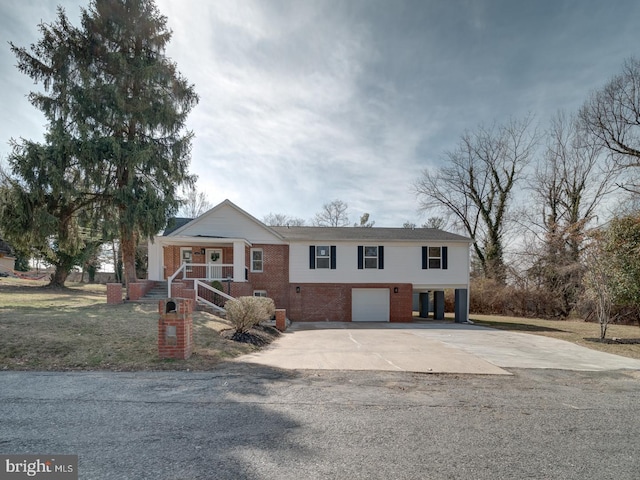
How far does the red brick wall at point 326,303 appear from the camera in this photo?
19250mm

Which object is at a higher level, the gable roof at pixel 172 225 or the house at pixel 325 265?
the gable roof at pixel 172 225

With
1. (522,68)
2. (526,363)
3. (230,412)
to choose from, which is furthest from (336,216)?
(230,412)

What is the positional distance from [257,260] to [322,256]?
3.71 metres

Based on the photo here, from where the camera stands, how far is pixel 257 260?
19672 millimetres

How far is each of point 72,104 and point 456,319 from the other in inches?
912

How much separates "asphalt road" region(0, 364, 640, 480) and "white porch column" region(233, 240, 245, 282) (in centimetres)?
1109

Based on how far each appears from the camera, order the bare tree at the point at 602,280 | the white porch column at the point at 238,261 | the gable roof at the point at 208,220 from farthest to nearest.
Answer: the gable roof at the point at 208,220 < the white porch column at the point at 238,261 < the bare tree at the point at 602,280

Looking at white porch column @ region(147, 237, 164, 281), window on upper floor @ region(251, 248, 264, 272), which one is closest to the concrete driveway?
window on upper floor @ region(251, 248, 264, 272)

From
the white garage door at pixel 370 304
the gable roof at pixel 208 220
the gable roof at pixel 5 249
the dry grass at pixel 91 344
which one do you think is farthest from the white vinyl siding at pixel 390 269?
the gable roof at pixel 5 249

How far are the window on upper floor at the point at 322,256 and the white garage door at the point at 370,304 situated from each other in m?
2.07

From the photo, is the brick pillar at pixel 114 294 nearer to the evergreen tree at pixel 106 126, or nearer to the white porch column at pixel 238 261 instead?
the evergreen tree at pixel 106 126

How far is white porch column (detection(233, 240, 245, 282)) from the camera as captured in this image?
17.3 meters

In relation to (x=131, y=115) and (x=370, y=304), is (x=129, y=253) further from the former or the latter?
(x=370, y=304)

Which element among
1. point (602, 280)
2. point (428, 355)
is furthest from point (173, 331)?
point (602, 280)
